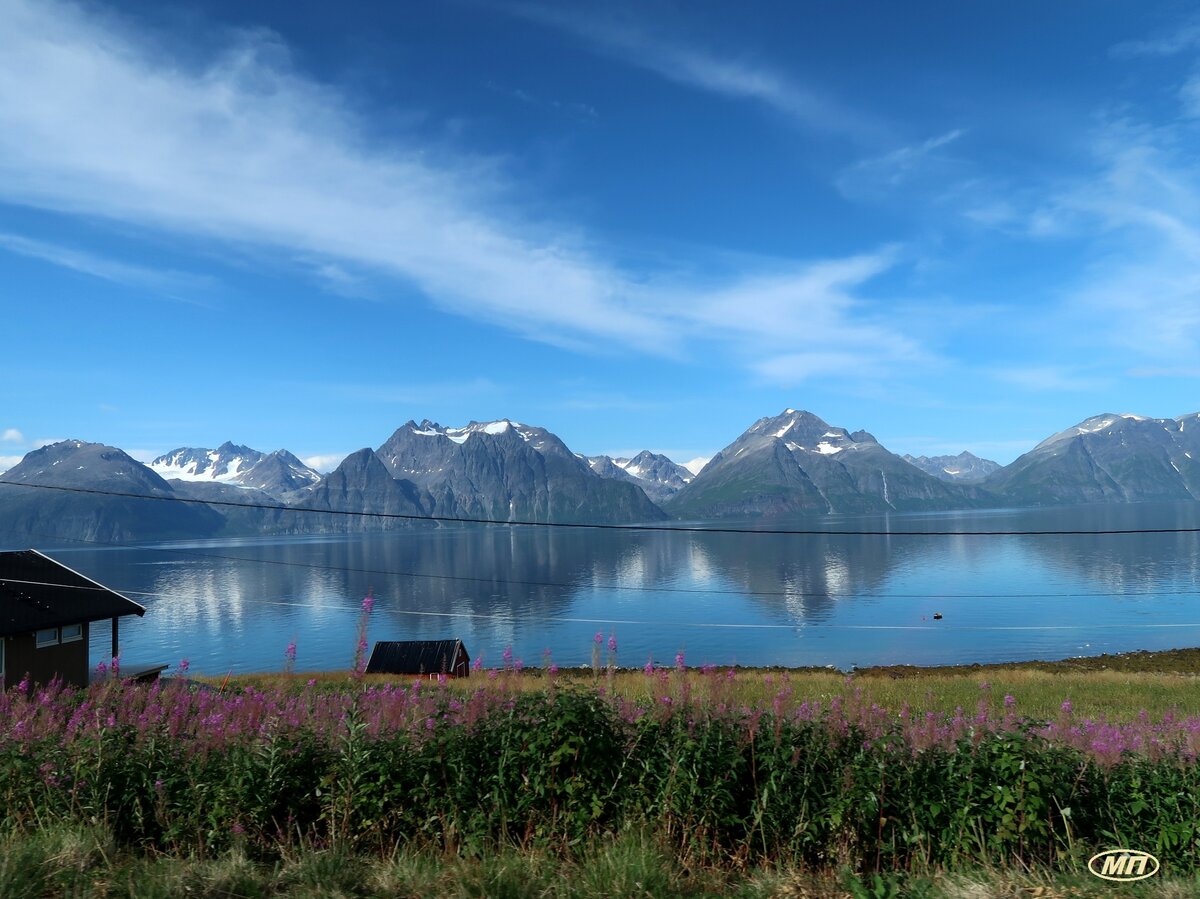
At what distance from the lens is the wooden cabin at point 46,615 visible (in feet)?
93.3

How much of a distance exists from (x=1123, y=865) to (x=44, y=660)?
35351 millimetres

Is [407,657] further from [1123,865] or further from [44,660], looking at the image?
[1123,865]

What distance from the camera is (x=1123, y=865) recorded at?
6.78 metres

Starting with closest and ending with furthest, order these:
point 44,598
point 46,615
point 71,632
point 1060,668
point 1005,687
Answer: point 46,615 < point 44,598 < point 71,632 < point 1005,687 < point 1060,668

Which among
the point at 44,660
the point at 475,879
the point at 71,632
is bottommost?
the point at 44,660

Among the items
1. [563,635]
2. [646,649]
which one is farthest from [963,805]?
[563,635]

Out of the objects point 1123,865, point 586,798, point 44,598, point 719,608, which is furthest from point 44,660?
point 719,608

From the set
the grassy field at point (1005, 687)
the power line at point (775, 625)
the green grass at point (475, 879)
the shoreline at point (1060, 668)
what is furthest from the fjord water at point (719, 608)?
the green grass at point (475, 879)

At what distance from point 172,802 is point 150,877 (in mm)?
1552

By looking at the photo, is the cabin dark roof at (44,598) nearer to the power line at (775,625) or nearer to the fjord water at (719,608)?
the fjord water at (719,608)

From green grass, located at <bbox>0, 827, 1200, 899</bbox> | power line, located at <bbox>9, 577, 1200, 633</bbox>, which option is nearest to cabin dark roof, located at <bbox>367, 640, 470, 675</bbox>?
power line, located at <bbox>9, 577, 1200, 633</bbox>

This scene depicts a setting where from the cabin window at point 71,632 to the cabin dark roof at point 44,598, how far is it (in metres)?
0.62

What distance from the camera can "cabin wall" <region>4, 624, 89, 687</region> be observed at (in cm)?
2831

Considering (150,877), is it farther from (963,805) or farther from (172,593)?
(172,593)
